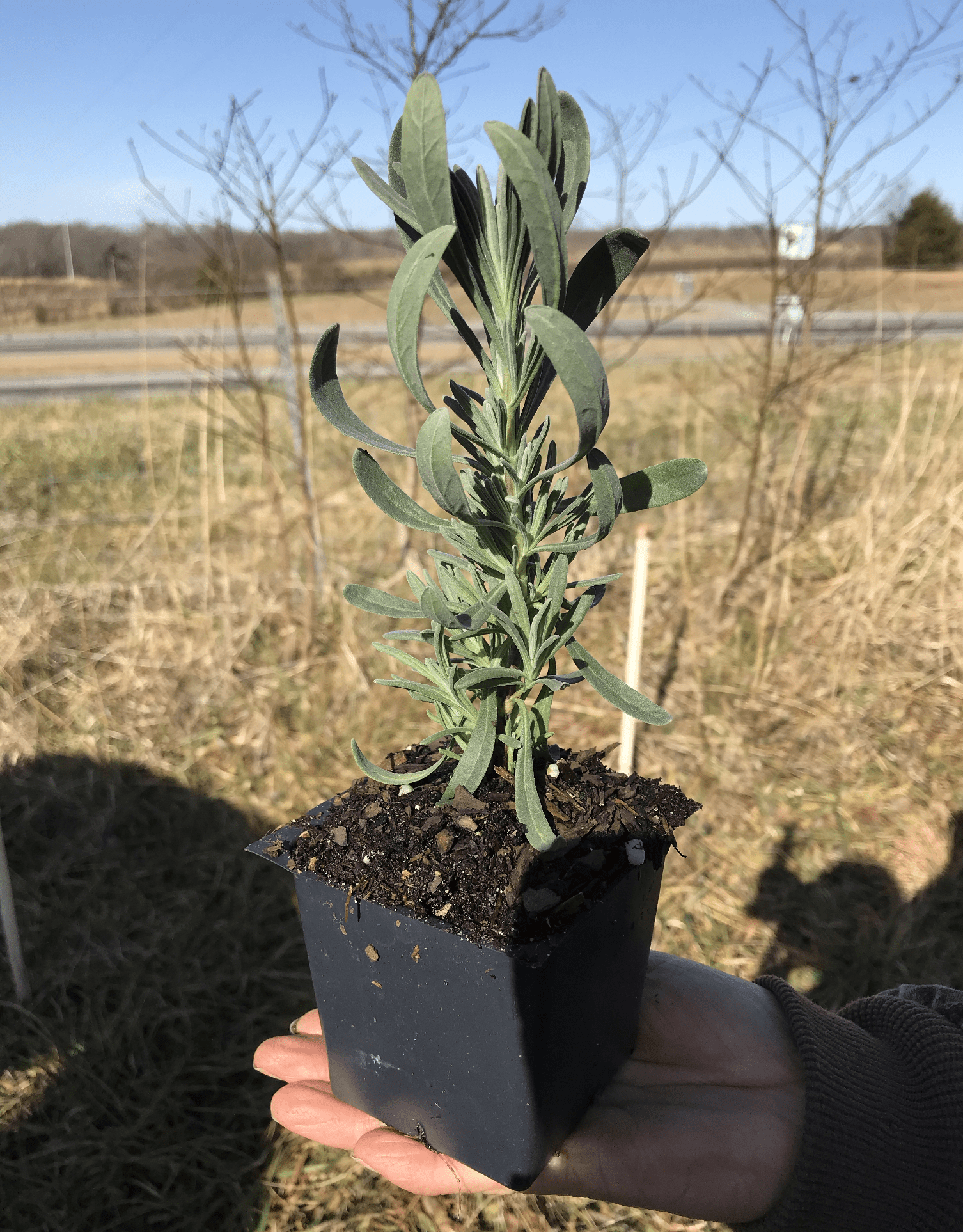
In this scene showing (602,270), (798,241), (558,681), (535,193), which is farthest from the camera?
(798,241)

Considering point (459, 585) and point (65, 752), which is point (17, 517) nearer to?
point (65, 752)

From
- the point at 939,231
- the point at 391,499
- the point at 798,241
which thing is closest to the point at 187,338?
the point at 798,241

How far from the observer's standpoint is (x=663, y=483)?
0.69 meters

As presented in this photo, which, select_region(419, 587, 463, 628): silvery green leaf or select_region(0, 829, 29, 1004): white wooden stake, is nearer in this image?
select_region(419, 587, 463, 628): silvery green leaf

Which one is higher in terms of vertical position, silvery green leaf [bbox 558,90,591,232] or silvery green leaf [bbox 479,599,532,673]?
silvery green leaf [bbox 558,90,591,232]

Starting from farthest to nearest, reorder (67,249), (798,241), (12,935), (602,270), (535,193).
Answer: (67,249), (798,241), (12,935), (602,270), (535,193)

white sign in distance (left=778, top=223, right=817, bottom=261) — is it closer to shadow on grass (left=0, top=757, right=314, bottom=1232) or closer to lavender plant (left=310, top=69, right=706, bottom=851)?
lavender plant (left=310, top=69, right=706, bottom=851)

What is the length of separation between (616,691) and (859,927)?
175cm

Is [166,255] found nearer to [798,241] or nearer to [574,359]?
[798,241]

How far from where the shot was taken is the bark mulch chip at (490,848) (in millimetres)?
702

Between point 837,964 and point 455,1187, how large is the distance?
1.45 m

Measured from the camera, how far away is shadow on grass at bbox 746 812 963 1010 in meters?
1.94

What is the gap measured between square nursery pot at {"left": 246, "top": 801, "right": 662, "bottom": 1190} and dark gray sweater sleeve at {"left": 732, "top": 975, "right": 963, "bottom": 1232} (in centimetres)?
24

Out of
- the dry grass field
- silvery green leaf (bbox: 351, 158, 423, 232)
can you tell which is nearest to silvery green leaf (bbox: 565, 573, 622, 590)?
silvery green leaf (bbox: 351, 158, 423, 232)
